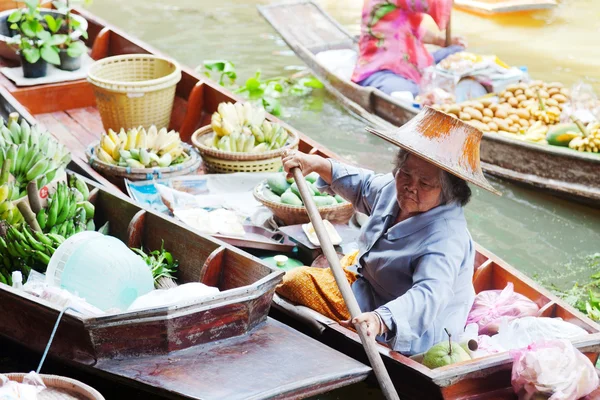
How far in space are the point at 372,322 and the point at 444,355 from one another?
1.34 ft

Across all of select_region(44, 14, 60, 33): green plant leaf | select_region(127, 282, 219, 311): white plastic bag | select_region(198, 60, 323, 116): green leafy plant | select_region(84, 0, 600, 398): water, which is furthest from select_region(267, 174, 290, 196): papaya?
select_region(198, 60, 323, 116): green leafy plant

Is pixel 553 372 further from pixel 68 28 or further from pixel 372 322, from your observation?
pixel 68 28

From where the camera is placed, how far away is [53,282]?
10.3ft

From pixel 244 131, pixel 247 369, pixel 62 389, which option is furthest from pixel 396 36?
pixel 62 389

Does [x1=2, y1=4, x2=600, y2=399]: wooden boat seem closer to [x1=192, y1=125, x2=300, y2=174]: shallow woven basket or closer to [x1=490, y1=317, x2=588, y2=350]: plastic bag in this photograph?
[x1=490, y1=317, x2=588, y2=350]: plastic bag

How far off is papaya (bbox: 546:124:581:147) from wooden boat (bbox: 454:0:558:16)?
19.8 ft

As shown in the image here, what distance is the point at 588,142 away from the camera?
564 centimetres

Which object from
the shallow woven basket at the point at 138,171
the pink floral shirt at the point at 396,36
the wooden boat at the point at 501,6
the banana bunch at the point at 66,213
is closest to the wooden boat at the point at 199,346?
the banana bunch at the point at 66,213

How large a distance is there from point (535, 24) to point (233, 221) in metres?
8.59

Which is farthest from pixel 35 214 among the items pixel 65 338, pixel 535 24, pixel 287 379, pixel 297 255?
pixel 535 24

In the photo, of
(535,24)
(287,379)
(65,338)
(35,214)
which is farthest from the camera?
(535,24)

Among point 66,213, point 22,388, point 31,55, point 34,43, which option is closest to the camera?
point 22,388

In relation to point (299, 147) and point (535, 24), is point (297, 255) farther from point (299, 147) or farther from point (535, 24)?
point (535, 24)

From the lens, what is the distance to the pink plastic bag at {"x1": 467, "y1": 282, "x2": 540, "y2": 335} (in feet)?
10.8
